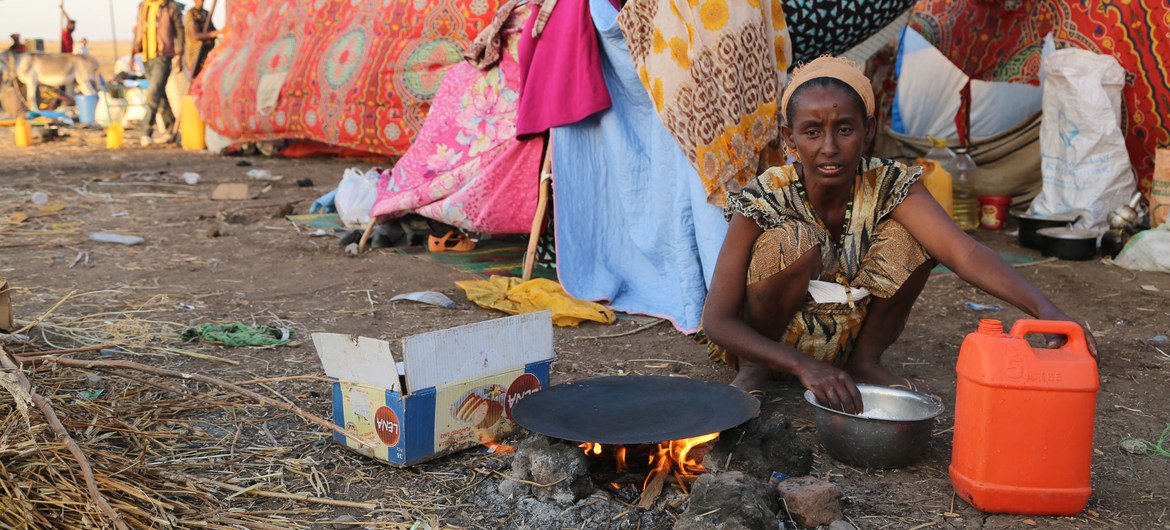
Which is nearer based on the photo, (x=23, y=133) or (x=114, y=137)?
(x=114, y=137)

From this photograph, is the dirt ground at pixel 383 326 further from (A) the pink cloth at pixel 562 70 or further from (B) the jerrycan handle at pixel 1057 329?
(A) the pink cloth at pixel 562 70

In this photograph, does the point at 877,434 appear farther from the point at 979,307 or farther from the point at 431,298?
the point at 431,298

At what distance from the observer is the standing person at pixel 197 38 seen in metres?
11.3

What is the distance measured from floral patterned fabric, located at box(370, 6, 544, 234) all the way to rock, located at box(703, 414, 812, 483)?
2.34 metres

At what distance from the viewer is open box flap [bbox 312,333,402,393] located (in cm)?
203

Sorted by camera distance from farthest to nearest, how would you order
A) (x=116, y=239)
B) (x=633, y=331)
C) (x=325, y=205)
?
(x=325, y=205) → (x=116, y=239) → (x=633, y=331)

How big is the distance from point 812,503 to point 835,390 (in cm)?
38

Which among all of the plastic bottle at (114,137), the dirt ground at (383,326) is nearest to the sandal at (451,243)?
the dirt ground at (383,326)

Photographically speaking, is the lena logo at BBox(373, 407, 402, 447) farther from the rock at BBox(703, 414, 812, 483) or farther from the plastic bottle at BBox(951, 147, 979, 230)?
the plastic bottle at BBox(951, 147, 979, 230)

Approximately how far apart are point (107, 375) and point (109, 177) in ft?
20.8

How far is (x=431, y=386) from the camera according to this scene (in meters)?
2.09

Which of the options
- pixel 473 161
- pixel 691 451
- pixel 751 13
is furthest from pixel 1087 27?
pixel 691 451

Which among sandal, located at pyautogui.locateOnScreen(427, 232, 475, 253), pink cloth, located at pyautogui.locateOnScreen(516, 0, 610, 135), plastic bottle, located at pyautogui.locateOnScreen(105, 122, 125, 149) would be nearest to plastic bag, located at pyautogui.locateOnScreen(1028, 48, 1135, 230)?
pink cloth, located at pyautogui.locateOnScreen(516, 0, 610, 135)

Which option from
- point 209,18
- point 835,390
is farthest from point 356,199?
point 209,18
